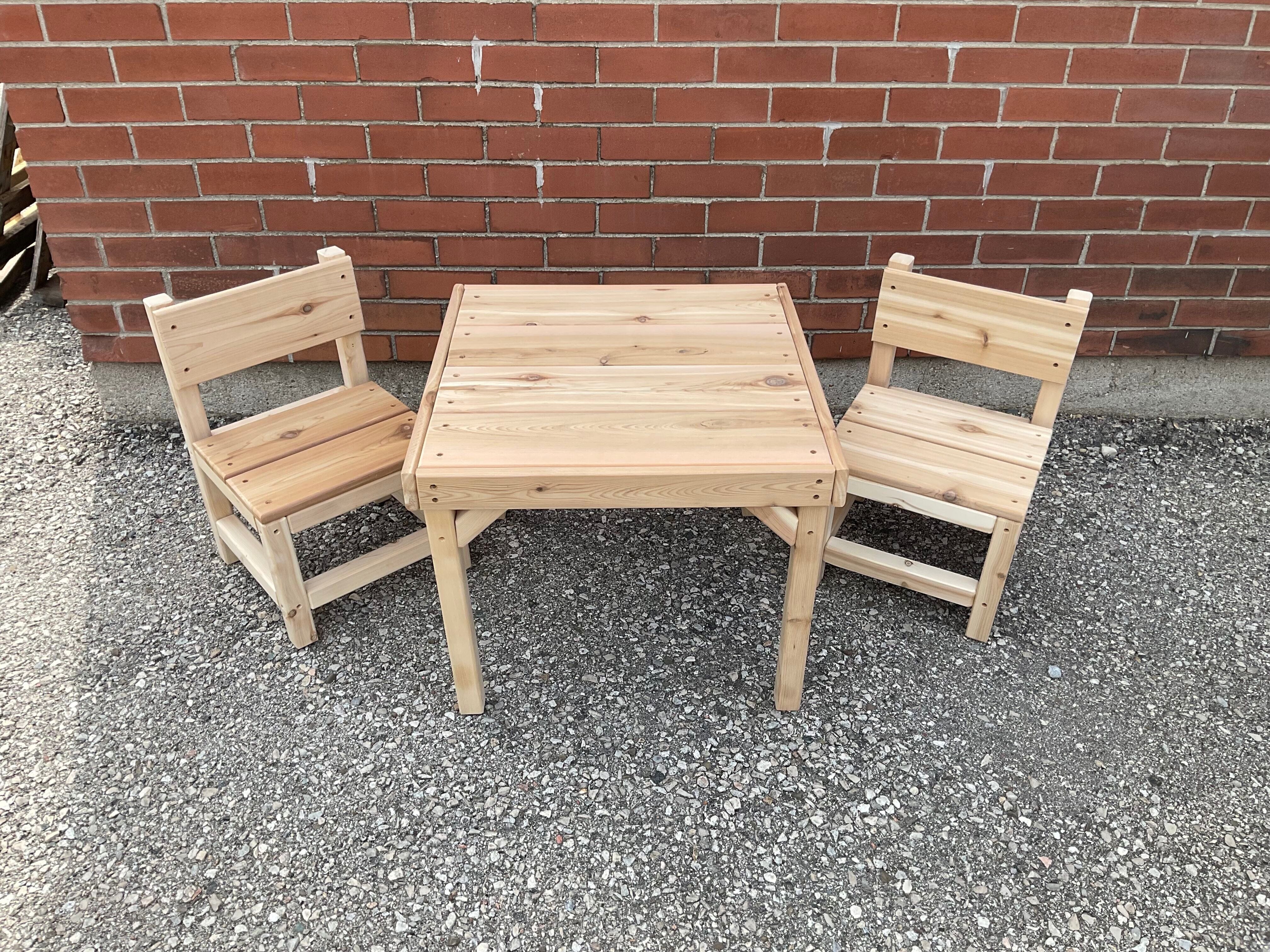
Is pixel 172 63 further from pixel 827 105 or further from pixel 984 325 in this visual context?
pixel 984 325

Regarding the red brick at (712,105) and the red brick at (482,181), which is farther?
the red brick at (482,181)

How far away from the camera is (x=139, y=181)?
3428 millimetres

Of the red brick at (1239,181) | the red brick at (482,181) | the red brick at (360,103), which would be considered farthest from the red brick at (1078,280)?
the red brick at (360,103)

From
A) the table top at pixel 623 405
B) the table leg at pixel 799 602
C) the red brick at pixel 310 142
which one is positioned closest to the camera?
the table top at pixel 623 405

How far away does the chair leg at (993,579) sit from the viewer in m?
2.63

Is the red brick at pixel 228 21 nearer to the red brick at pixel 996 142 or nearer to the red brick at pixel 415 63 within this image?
the red brick at pixel 415 63

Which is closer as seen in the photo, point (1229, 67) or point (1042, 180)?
point (1229, 67)

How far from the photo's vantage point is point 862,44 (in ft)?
10.6

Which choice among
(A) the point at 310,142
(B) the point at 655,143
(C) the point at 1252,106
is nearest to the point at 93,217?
(A) the point at 310,142

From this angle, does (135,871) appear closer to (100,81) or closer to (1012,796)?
(1012,796)

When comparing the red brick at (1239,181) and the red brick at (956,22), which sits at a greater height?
the red brick at (956,22)

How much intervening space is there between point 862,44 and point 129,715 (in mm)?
3088

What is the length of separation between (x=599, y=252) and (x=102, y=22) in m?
1.80

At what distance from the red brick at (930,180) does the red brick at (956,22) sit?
426 mm
